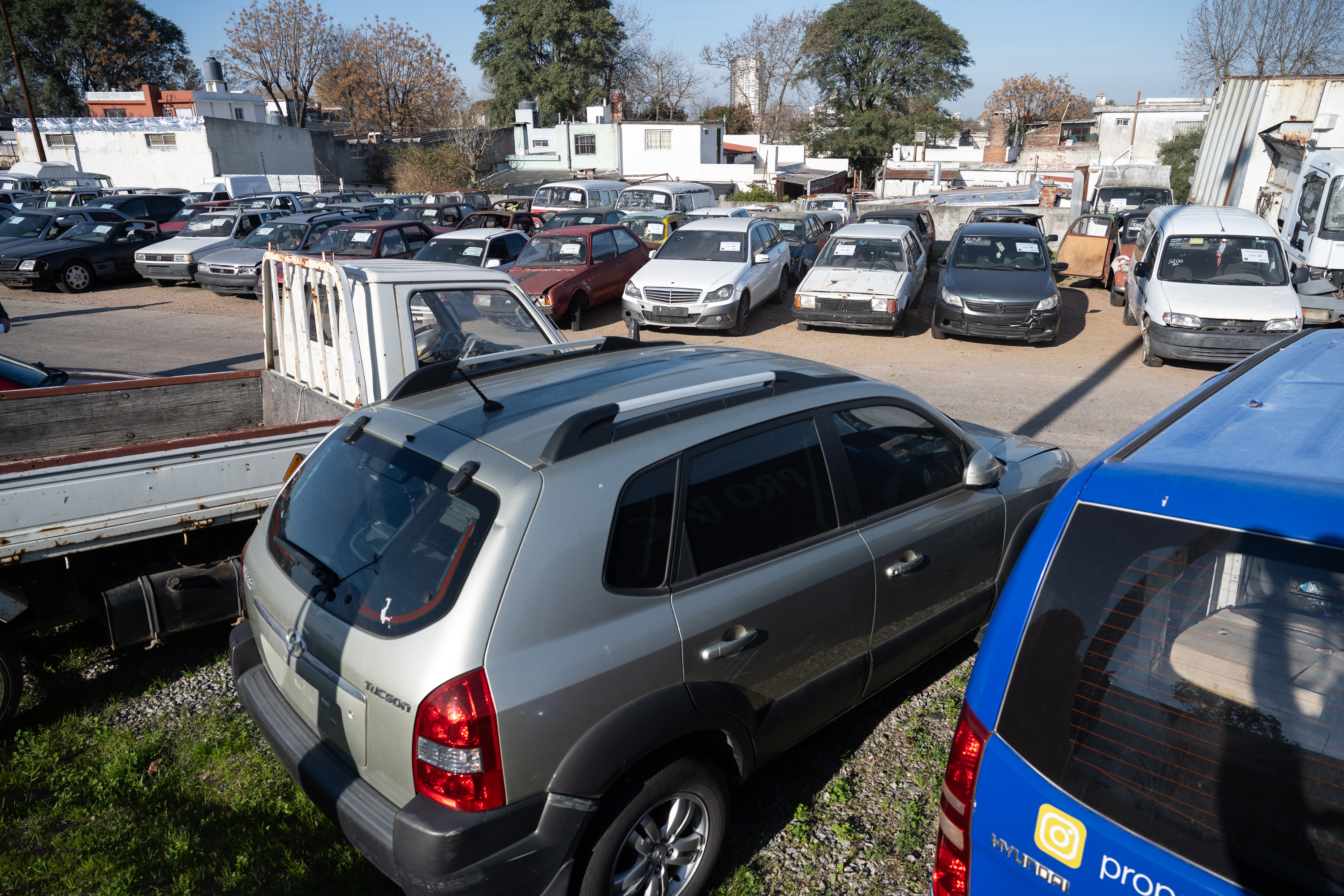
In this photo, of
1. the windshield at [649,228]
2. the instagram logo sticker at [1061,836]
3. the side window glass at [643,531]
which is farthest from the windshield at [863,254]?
the instagram logo sticker at [1061,836]

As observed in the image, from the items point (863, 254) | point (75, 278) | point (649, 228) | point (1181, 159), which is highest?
point (1181, 159)

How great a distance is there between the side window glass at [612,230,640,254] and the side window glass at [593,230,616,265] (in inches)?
4.5

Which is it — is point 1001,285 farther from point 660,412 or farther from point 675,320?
point 660,412

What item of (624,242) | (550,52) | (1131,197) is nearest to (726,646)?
(624,242)

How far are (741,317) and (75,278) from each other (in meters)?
15.2

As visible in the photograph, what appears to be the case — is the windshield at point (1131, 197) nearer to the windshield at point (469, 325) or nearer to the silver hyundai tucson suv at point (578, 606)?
the windshield at point (469, 325)

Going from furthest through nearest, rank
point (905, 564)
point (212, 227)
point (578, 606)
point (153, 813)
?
point (212, 227)
point (905, 564)
point (153, 813)
point (578, 606)

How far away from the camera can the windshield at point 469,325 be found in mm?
4938

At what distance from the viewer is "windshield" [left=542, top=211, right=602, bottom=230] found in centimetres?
1797

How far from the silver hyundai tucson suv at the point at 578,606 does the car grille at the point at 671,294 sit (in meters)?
9.16

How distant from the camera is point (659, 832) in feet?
8.56

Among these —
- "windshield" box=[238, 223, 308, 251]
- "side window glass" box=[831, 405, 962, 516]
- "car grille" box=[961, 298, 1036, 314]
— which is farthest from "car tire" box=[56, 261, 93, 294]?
"side window glass" box=[831, 405, 962, 516]

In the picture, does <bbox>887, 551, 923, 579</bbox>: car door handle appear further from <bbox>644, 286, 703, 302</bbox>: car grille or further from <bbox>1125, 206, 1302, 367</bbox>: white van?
<bbox>644, 286, 703, 302</bbox>: car grille

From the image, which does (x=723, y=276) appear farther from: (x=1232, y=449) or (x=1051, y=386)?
(x=1232, y=449)
